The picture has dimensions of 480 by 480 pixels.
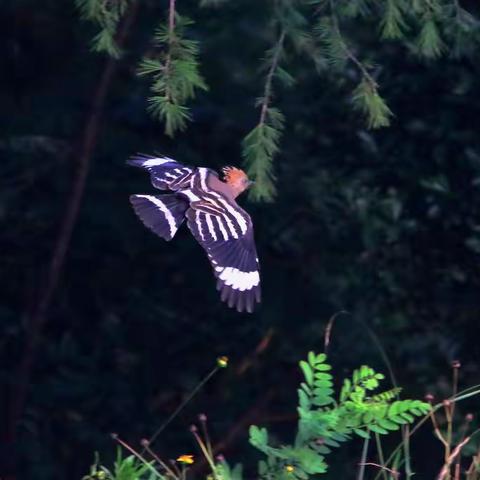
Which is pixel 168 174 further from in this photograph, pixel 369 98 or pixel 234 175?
pixel 369 98

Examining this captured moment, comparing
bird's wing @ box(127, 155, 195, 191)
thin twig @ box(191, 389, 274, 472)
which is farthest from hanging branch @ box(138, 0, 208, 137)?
thin twig @ box(191, 389, 274, 472)

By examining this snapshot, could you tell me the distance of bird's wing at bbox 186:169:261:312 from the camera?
10.9ft

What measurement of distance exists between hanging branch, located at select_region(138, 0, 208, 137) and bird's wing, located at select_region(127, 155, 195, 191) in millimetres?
218

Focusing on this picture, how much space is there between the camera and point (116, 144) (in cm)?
524

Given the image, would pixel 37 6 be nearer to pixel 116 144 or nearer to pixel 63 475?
pixel 116 144

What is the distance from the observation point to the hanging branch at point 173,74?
315 centimetres

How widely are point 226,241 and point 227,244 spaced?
11mm

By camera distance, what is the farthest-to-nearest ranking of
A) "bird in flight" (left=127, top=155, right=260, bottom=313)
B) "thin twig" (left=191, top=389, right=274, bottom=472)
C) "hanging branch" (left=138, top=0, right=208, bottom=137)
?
1. "thin twig" (left=191, top=389, right=274, bottom=472)
2. "bird in flight" (left=127, top=155, right=260, bottom=313)
3. "hanging branch" (left=138, top=0, right=208, bottom=137)

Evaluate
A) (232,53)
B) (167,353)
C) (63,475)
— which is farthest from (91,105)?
(63,475)

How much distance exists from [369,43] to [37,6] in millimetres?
1296

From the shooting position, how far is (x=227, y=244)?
3.37 meters

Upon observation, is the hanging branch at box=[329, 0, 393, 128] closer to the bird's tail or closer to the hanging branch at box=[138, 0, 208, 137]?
the hanging branch at box=[138, 0, 208, 137]

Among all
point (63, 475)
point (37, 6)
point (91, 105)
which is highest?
point (37, 6)

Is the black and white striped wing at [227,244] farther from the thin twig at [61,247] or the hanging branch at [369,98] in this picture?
the thin twig at [61,247]
